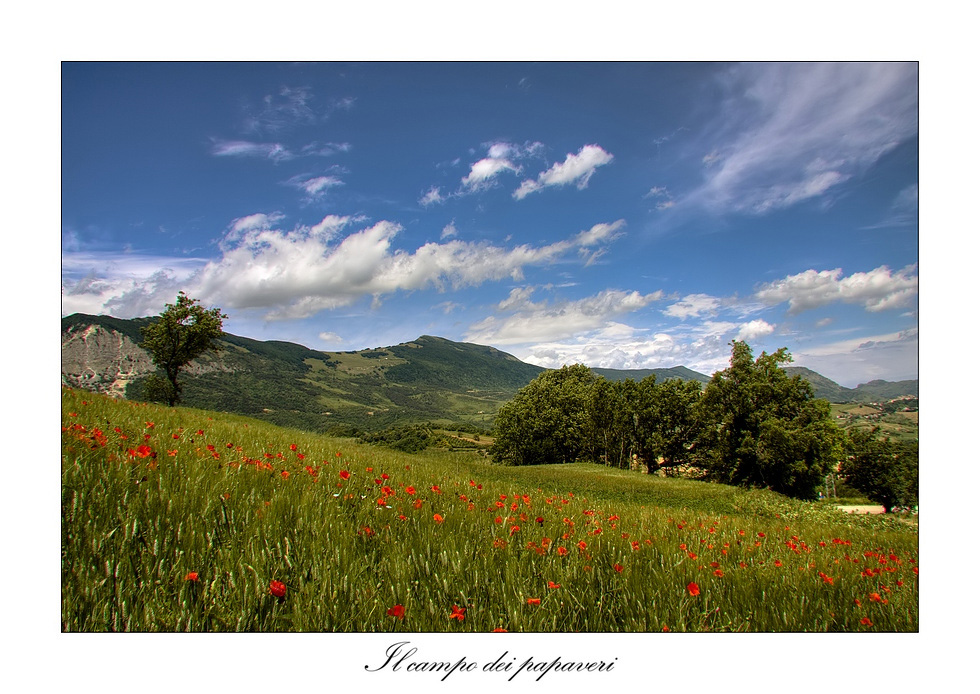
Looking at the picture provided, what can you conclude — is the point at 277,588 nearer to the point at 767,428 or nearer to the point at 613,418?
the point at 767,428

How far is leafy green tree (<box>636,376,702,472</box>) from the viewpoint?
45.9 metres

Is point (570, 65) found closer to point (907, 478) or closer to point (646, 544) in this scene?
point (646, 544)

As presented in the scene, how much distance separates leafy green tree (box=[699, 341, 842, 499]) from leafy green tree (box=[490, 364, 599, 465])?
14111 millimetres

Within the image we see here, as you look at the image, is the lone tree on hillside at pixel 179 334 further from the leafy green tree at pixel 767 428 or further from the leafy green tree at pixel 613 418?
the leafy green tree at pixel 767 428

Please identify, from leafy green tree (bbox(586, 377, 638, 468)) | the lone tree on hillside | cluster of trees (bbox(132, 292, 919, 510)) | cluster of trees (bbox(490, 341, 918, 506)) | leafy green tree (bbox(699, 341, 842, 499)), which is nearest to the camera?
the lone tree on hillside

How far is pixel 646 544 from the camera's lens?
385 centimetres

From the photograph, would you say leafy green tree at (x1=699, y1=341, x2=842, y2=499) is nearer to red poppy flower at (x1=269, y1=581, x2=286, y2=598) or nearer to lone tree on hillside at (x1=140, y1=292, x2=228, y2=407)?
red poppy flower at (x1=269, y1=581, x2=286, y2=598)

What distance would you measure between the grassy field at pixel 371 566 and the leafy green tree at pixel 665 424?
44.0 meters

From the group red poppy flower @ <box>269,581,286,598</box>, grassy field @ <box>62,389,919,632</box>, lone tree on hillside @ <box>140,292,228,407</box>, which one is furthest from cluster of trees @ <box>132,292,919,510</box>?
red poppy flower @ <box>269,581,286,598</box>

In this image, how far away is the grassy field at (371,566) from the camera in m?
2.46

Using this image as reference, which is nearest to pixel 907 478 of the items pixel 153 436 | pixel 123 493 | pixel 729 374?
pixel 123 493

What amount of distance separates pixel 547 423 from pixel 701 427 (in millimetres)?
17192

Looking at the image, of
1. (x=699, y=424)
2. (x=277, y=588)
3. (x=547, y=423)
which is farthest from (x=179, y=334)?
(x=699, y=424)

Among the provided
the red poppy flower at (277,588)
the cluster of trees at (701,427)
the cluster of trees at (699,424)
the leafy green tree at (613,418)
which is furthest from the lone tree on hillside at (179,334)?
the cluster of trees at (701,427)
